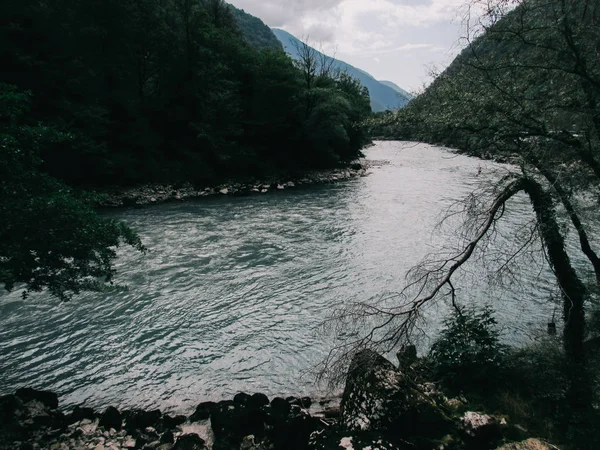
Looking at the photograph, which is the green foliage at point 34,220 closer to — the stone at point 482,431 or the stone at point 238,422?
the stone at point 238,422

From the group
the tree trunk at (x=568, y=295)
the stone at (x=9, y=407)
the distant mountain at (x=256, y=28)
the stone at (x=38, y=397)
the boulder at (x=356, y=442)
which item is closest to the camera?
the boulder at (x=356, y=442)

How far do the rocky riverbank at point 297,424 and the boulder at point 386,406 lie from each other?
1cm

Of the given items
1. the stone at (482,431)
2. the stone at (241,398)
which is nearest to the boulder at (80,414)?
the stone at (241,398)

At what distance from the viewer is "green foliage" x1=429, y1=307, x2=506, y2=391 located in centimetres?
769

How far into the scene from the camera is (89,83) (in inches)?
1077

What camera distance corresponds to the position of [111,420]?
6.87 metres

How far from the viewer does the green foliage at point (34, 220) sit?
716cm

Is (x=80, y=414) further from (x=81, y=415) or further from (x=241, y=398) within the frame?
(x=241, y=398)

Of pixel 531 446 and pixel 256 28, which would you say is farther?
pixel 256 28

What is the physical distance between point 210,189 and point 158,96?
11.7 m

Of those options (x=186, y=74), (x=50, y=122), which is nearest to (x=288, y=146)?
(x=186, y=74)

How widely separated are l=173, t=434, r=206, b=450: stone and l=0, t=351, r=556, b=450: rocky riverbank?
2cm

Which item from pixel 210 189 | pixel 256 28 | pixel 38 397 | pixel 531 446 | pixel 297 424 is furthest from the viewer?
pixel 256 28

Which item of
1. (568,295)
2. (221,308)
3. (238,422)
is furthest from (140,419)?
(568,295)
